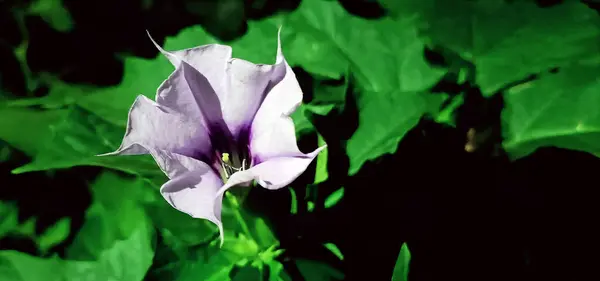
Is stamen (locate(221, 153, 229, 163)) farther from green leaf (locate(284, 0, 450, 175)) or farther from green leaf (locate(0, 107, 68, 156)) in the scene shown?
green leaf (locate(0, 107, 68, 156))

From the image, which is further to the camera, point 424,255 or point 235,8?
point 235,8

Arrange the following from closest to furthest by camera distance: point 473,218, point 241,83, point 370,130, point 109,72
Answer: point 241,83 → point 370,130 → point 473,218 → point 109,72

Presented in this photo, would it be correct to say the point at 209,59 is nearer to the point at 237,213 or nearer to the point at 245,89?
the point at 245,89

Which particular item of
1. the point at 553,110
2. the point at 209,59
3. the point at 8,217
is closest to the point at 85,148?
the point at 209,59

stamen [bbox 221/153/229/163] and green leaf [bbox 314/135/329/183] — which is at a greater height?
stamen [bbox 221/153/229/163]

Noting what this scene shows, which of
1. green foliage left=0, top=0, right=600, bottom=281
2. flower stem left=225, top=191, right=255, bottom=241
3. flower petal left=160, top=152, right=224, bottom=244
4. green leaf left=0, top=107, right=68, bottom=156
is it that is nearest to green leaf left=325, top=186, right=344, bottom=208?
green foliage left=0, top=0, right=600, bottom=281

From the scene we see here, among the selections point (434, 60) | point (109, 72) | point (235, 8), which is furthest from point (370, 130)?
point (235, 8)

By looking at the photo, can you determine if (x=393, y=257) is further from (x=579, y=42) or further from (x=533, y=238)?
(x=579, y=42)

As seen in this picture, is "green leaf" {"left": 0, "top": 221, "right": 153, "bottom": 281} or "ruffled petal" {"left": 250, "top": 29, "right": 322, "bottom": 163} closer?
"ruffled petal" {"left": 250, "top": 29, "right": 322, "bottom": 163}
